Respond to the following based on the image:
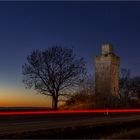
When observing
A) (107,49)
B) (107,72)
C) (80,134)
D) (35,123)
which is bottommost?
(80,134)

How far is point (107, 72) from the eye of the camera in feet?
237

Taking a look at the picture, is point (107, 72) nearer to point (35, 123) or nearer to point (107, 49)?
point (107, 49)

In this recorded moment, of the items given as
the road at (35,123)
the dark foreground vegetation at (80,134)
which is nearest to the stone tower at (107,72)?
the road at (35,123)

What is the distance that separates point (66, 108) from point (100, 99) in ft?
27.7

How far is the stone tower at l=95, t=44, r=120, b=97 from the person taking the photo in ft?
232

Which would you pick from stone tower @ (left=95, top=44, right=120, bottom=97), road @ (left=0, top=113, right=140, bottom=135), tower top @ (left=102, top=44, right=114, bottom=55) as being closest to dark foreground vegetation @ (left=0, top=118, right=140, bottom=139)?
road @ (left=0, top=113, right=140, bottom=135)

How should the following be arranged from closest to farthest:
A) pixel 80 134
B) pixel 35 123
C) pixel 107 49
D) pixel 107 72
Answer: pixel 80 134
pixel 35 123
pixel 107 72
pixel 107 49

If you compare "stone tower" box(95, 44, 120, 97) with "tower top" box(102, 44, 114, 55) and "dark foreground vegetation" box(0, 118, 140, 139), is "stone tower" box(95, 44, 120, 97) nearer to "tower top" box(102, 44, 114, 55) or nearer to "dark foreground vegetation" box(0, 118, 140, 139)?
"tower top" box(102, 44, 114, 55)

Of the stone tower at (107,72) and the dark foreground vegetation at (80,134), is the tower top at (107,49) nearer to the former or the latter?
the stone tower at (107,72)

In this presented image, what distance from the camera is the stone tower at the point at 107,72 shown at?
232ft

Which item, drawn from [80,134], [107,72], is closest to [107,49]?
[107,72]

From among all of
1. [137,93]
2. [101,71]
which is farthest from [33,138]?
[137,93]

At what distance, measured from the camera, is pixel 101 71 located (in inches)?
2881

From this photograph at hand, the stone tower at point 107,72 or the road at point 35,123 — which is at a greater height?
the stone tower at point 107,72
